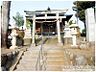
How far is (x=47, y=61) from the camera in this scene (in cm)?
1062

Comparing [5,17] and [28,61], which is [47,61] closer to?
[28,61]

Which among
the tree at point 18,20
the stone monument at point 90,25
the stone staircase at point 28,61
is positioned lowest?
the stone staircase at point 28,61

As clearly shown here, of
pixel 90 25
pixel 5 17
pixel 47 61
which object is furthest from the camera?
pixel 5 17

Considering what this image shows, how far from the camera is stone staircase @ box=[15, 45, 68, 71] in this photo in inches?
383

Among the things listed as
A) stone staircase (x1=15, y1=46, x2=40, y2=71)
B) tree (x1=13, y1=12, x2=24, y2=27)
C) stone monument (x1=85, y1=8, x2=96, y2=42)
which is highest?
tree (x1=13, y1=12, x2=24, y2=27)

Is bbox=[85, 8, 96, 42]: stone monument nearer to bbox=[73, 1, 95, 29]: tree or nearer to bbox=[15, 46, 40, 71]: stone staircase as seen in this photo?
bbox=[15, 46, 40, 71]: stone staircase

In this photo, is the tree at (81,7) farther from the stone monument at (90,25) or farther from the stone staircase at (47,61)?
the stone staircase at (47,61)

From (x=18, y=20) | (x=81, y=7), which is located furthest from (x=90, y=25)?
(x=18, y=20)

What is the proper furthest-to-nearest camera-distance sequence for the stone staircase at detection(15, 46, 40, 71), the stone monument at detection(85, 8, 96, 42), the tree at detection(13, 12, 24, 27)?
the tree at detection(13, 12, 24, 27), the stone monument at detection(85, 8, 96, 42), the stone staircase at detection(15, 46, 40, 71)

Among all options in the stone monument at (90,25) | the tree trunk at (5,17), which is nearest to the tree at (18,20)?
the tree trunk at (5,17)

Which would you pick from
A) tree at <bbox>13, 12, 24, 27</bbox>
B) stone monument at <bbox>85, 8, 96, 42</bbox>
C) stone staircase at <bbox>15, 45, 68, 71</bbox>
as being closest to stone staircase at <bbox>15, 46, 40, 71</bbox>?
stone staircase at <bbox>15, 45, 68, 71</bbox>

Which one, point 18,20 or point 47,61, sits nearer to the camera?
point 47,61

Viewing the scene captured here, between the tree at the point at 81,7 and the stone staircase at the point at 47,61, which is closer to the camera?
the stone staircase at the point at 47,61

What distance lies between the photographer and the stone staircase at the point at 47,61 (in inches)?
383
